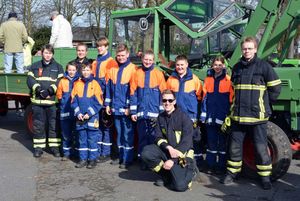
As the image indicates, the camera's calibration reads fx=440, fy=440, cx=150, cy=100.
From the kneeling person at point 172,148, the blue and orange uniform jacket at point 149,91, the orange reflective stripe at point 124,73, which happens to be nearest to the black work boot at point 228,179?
the kneeling person at point 172,148

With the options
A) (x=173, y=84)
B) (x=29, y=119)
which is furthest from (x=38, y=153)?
(x=173, y=84)

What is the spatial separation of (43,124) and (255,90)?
3.55 meters

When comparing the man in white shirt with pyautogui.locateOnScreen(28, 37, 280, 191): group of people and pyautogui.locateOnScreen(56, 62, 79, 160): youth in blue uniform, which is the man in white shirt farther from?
pyautogui.locateOnScreen(56, 62, 79, 160): youth in blue uniform

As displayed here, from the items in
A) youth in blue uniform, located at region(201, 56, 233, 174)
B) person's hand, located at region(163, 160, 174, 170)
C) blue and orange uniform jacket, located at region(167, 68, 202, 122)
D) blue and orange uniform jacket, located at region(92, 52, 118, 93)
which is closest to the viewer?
person's hand, located at region(163, 160, 174, 170)

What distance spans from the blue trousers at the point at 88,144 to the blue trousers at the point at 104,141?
0.22 metres

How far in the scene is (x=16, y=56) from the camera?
9438 mm

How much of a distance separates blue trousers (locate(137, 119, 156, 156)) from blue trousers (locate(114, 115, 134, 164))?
155 millimetres

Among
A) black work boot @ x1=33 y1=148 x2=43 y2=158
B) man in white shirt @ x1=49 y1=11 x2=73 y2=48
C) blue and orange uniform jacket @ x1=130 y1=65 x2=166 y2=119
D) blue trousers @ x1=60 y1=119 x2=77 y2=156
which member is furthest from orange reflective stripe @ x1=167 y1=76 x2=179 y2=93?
man in white shirt @ x1=49 y1=11 x2=73 y2=48

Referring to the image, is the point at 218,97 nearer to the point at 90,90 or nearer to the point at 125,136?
the point at 125,136

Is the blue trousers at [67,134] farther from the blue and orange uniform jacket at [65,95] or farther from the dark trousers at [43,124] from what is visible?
the dark trousers at [43,124]

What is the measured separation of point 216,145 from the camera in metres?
5.88

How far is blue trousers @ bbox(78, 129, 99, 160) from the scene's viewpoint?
6.34 meters

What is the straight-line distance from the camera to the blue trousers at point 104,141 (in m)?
6.59

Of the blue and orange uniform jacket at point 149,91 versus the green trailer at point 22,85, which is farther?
the green trailer at point 22,85
